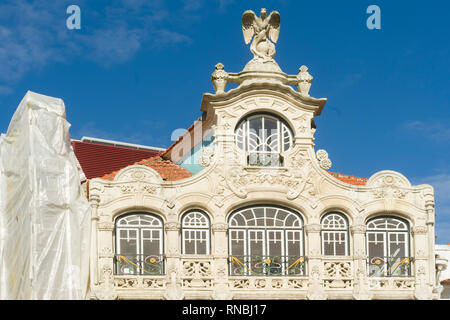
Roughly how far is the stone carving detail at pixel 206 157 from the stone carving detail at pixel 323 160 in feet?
11.0

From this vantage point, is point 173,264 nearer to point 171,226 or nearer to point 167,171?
point 171,226

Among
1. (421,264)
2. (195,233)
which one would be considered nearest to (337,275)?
(421,264)

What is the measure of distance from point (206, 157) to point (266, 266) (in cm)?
385

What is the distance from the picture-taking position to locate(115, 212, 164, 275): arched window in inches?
1164

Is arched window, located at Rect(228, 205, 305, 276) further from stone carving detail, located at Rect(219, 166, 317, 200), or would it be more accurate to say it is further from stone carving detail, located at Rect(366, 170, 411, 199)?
stone carving detail, located at Rect(366, 170, 411, 199)

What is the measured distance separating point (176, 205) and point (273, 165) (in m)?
3.46

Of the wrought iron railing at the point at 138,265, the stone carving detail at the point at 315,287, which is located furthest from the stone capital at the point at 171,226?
the stone carving detail at the point at 315,287

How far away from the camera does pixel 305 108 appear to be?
31.3m

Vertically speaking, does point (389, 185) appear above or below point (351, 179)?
below

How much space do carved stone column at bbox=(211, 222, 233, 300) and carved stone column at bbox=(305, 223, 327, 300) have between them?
251 centimetres

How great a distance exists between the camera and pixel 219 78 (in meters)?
31.4
